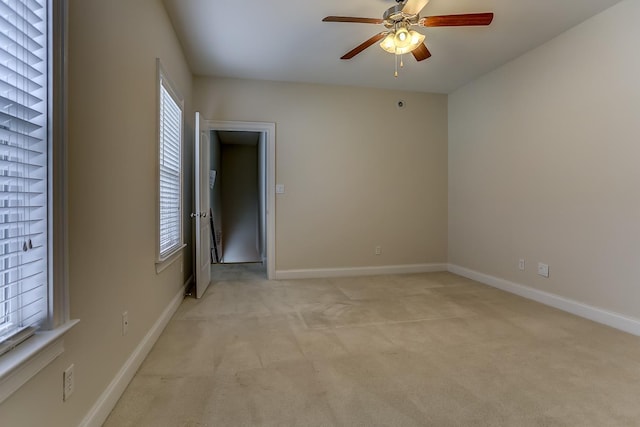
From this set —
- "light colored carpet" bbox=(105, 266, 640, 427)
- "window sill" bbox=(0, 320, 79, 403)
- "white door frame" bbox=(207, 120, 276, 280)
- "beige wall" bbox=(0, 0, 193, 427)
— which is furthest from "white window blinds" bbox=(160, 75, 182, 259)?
"window sill" bbox=(0, 320, 79, 403)

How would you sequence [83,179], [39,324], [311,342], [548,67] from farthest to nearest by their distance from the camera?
1. [548,67]
2. [311,342]
3. [83,179]
4. [39,324]

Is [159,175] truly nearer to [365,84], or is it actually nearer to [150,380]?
[150,380]

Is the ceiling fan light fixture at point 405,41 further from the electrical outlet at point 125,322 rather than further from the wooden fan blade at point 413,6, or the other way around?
the electrical outlet at point 125,322

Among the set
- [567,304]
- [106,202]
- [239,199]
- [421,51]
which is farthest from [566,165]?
[239,199]

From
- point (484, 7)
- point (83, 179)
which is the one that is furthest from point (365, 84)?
point (83, 179)

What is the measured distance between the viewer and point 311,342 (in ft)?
7.77

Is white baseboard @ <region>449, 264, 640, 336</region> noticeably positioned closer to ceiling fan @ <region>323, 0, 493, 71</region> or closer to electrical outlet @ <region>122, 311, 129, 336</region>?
ceiling fan @ <region>323, 0, 493, 71</region>

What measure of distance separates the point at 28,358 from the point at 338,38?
3201mm

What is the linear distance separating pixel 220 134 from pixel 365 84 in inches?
136

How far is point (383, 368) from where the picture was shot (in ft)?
6.57

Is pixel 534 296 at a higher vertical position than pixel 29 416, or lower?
lower

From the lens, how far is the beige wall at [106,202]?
4.15 ft

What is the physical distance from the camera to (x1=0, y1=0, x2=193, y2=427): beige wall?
1.26 meters

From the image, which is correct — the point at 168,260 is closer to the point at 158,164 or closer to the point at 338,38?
the point at 158,164
